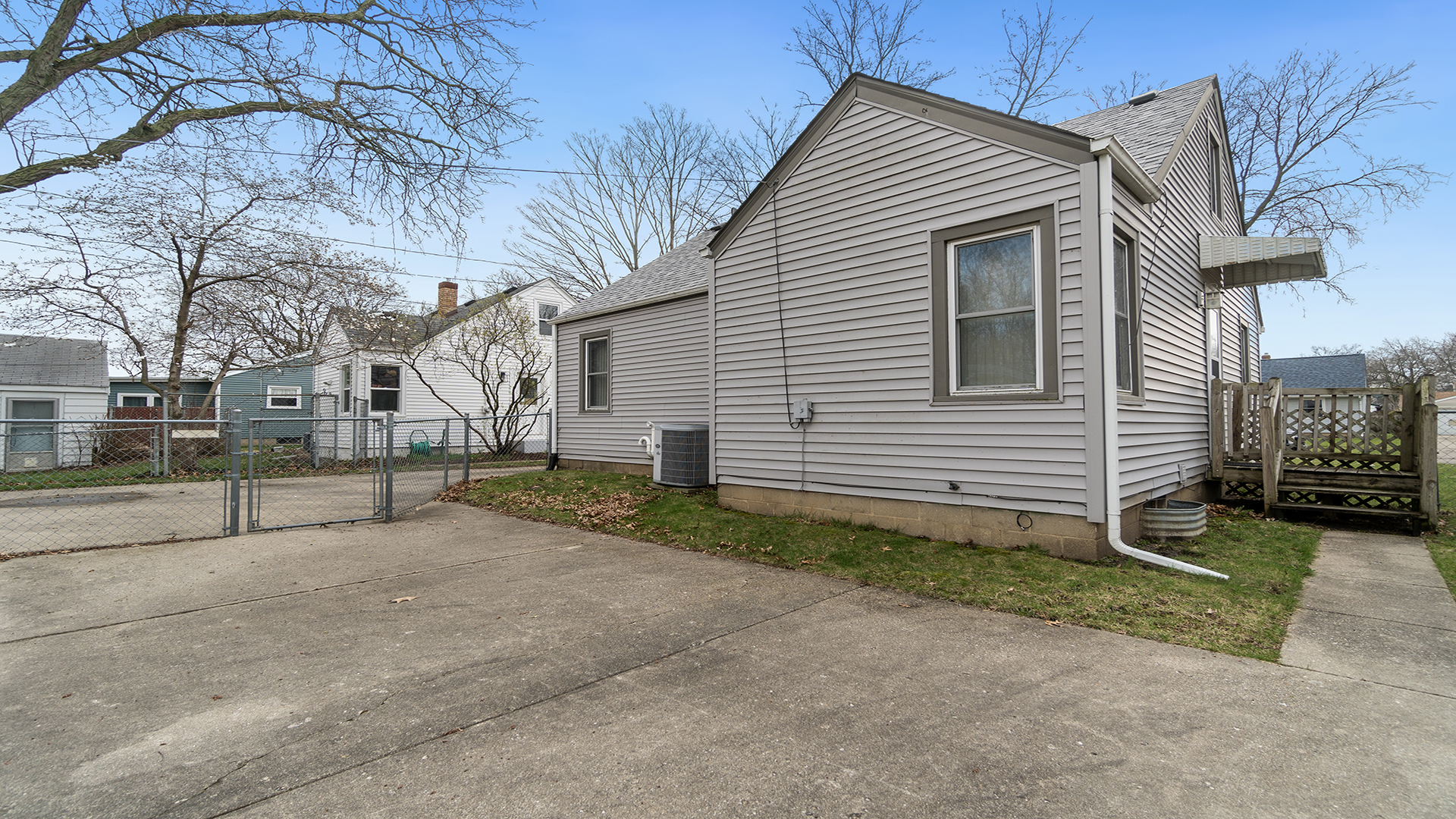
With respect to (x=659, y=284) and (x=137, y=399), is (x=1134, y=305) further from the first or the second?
(x=137, y=399)

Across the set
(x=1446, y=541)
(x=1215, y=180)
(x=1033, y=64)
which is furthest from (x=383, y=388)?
(x=1446, y=541)

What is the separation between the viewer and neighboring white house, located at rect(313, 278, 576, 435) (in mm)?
18812

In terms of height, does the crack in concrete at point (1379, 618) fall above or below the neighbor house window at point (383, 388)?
below

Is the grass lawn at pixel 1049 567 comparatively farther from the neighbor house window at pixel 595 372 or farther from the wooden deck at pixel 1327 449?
the neighbor house window at pixel 595 372

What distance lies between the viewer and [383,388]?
19.5 m

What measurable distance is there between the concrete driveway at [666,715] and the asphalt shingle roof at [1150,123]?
5.57 m

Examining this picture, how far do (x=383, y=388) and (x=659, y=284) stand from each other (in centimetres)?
1220

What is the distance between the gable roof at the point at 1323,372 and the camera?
30.7 metres

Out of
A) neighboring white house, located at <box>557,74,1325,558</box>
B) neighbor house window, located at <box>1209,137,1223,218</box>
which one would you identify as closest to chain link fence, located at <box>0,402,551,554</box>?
neighboring white house, located at <box>557,74,1325,558</box>

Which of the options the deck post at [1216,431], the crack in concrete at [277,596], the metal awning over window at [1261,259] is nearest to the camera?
the crack in concrete at [277,596]

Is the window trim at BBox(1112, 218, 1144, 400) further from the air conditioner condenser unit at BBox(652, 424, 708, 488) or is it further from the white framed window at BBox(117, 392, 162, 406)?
the white framed window at BBox(117, 392, 162, 406)

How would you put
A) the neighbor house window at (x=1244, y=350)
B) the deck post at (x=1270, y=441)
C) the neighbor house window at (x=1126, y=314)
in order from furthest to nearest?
the neighbor house window at (x=1244, y=350) < the deck post at (x=1270, y=441) < the neighbor house window at (x=1126, y=314)

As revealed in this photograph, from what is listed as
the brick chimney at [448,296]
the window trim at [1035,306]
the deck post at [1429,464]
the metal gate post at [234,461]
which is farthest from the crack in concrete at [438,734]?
the brick chimney at [448,296]

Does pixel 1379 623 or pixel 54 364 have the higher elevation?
pixel 54 364
